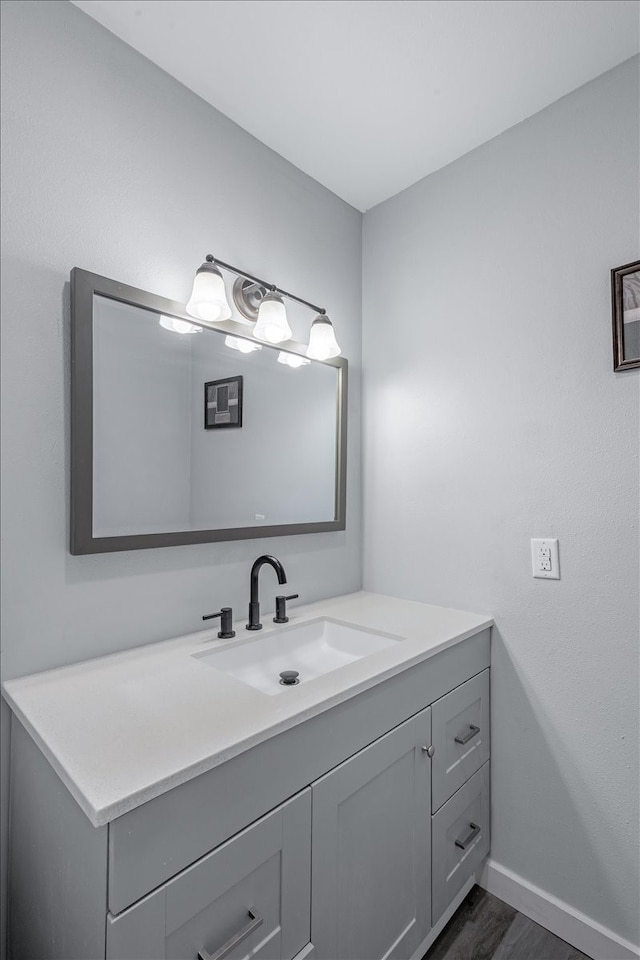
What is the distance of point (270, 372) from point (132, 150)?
0.73 meters

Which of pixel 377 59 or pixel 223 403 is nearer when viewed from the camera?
pixel 377 59

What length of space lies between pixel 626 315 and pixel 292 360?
104 centimetres

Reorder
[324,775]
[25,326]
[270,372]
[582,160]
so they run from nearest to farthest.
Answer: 1. [324,775]
2. [25,326]
3. [582,160]
4. [270,372]

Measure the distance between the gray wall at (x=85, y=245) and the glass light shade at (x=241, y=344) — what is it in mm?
185

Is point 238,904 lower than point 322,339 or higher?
lower

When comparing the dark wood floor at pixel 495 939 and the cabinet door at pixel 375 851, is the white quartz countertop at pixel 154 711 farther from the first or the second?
the dark wood floor at pixel 495 939

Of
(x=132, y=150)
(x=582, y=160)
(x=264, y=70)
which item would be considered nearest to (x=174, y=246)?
A: (x=132, y=150)

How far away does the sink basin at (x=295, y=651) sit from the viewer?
4.58 ft

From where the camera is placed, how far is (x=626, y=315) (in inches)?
54.6

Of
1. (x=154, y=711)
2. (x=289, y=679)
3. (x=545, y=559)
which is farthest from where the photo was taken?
(x=545, y=559)

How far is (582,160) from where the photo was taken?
1.50 meters

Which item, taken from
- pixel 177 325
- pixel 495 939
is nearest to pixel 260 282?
pixel 177 325

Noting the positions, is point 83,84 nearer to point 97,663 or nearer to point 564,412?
point 97,663

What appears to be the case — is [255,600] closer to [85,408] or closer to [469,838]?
[85,408]
